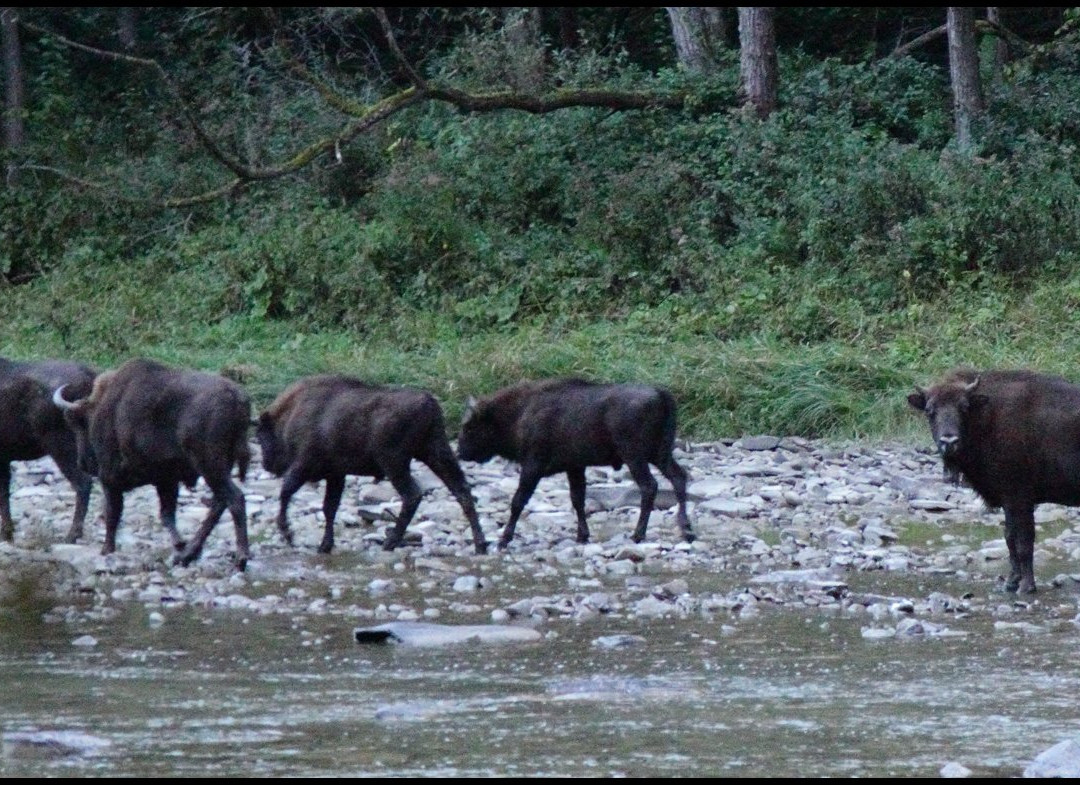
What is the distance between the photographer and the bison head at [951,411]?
10.6 m

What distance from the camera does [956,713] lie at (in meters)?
7.06

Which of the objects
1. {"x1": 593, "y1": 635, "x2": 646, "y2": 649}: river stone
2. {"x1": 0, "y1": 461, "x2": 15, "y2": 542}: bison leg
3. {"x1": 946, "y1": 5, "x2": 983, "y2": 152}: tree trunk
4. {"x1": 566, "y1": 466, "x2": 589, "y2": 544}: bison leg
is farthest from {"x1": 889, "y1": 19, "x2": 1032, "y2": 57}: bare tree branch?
{"x1": 593, "y1": 635, "x2": 646, "y2": 649}: river stone

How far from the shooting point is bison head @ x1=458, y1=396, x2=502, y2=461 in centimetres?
1363

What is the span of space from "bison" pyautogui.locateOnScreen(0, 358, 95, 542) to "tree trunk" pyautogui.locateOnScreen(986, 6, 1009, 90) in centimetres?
1556

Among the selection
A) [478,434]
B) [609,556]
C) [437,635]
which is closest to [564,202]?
[478,434]

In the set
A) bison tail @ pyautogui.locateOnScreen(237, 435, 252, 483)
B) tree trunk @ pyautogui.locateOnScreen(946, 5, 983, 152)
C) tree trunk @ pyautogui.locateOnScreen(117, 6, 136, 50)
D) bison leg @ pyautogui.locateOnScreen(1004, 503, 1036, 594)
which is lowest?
bison leg @ pyautogui.locateOnScreen(1004, 503, 1036, 594)

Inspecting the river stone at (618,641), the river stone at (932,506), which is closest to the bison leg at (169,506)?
the river stone at (618,641)

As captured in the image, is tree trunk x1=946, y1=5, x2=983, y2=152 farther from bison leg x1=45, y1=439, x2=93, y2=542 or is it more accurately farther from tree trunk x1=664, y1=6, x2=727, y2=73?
bison leg x1=45, y1=439, x2=93, y2=542

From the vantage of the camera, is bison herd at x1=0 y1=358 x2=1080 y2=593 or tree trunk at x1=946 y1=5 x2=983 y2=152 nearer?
bison herd at x1=0 y1=358 x2=1080 y2=593

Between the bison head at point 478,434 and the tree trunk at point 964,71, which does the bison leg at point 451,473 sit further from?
the tree trunk at point 964,71

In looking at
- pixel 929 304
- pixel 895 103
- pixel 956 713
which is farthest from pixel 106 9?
Answer: pixel 956 713

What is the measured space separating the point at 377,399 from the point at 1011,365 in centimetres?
782

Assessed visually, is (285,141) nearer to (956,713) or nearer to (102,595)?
(102,595)

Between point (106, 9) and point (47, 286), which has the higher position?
point (106, 9)
